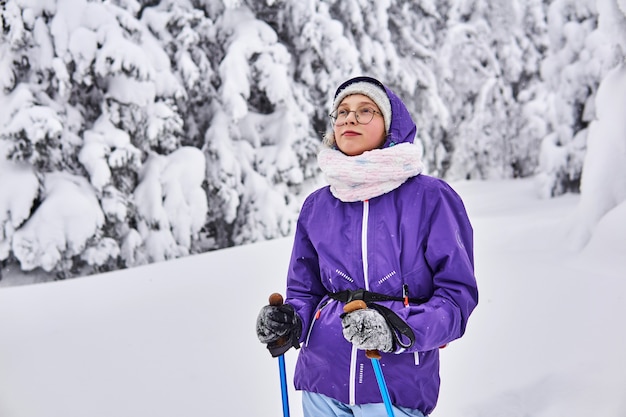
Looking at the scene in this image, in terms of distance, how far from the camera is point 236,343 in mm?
4004

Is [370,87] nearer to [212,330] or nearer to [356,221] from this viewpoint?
[356,221]

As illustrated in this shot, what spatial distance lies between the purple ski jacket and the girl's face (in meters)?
0.05

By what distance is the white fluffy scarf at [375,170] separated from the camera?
1.71 m

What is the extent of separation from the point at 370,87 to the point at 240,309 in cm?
314

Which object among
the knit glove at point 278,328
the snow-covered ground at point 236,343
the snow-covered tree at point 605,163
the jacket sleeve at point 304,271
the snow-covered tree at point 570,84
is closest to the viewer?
the knit glove at point 278,328

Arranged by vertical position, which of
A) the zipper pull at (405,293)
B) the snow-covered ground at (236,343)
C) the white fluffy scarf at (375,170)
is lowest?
the snow-covered ground at (236,343)

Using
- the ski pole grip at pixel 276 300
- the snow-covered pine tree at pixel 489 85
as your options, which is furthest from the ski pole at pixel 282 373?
the snow-covered pine tree at pixel 489 85

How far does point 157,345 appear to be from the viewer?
393 centimetres

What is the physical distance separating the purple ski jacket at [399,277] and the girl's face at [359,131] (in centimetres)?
5

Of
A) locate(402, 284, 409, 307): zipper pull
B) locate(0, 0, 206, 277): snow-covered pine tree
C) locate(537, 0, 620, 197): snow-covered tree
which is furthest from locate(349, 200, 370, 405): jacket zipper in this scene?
locate(537, 0, 620, 197): snow-covered tree

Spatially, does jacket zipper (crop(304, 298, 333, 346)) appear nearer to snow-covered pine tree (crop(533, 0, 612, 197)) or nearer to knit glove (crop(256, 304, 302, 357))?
knit glove (crop(256, 304, 302, 357))

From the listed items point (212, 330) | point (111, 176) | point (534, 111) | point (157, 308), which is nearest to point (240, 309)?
point (212, 330)

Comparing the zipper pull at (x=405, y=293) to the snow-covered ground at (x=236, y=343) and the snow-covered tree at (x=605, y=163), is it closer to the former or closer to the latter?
the snow-covered ground at (x=236, y=343)

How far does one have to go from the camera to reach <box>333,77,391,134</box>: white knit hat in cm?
183
